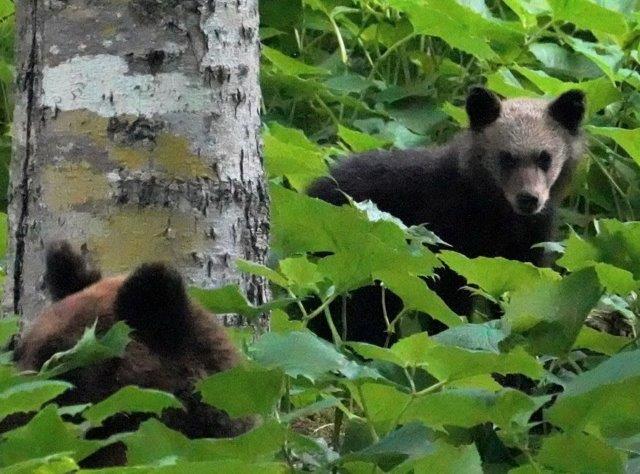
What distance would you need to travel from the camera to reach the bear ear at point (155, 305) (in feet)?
6.67

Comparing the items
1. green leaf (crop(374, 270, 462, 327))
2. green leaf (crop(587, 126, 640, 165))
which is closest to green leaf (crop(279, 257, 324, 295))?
green leaf (crop(374, 270, 462, 327))

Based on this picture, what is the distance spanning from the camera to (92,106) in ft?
8.95

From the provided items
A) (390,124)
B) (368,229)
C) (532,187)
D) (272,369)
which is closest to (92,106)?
(368,229)

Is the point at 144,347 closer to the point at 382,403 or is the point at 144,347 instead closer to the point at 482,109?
the point at 382,403

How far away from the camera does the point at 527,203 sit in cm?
550

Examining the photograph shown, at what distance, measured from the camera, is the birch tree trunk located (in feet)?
8.92

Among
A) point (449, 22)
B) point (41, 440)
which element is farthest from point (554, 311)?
point (449, 22)

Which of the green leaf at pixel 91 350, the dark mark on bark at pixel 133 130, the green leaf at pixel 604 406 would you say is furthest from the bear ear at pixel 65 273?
the green leaf at pixel 604 406

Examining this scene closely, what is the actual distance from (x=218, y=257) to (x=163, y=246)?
12 cm

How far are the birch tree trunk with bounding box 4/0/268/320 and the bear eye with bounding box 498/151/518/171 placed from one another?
3.11m

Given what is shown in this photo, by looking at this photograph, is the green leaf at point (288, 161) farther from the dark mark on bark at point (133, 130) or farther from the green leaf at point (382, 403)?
the green leaf at point (382, 403)

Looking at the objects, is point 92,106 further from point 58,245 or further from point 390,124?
point 390,124

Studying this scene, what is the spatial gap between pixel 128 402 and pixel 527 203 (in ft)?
12.9

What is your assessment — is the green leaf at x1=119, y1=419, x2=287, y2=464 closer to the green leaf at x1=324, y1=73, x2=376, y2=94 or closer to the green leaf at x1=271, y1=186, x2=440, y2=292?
the green leaf at x1=271, y1=186, x2=440, y2=292
